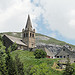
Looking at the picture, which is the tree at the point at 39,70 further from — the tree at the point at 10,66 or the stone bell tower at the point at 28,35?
the stone bell tower at the point at 28,35

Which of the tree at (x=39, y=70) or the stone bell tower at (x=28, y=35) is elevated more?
the stone bell tower at (x=28, y=35)

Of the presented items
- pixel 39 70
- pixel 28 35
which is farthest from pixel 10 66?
pixel 28 35

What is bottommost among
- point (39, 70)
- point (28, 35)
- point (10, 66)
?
point (39, 70)

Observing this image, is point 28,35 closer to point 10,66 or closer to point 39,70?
point 10,66

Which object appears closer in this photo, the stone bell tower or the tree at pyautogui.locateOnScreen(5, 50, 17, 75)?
the tree at pyautogui.locateOnScreen(5, 50, 17, 75)

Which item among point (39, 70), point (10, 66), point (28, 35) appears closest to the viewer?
point (39, 70)

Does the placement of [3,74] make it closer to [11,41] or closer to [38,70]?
[38,70]

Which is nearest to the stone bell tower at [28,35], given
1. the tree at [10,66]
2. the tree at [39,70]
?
the tree at [10,66]

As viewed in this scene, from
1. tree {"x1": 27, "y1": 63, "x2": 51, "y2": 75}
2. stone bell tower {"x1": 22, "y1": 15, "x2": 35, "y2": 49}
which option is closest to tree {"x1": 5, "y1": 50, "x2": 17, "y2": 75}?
tree {"x1": 27, "y1": 63, "x2": 51, "y2": 75}

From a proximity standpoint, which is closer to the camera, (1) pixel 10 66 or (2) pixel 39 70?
(2) pixel 39 70

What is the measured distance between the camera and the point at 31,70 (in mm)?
33250

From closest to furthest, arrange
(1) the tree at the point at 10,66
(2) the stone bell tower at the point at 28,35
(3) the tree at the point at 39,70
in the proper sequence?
(3) the tree at the point at 39,70 < (1) the tree at the point at 10,66 < (2) the stone bell tower at the point at 28,35

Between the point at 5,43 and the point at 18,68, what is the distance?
2856 centimetres

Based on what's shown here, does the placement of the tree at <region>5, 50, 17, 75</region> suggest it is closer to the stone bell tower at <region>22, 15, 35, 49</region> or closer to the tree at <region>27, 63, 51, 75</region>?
the tree at <region>27, 63, 51, 75</region>
